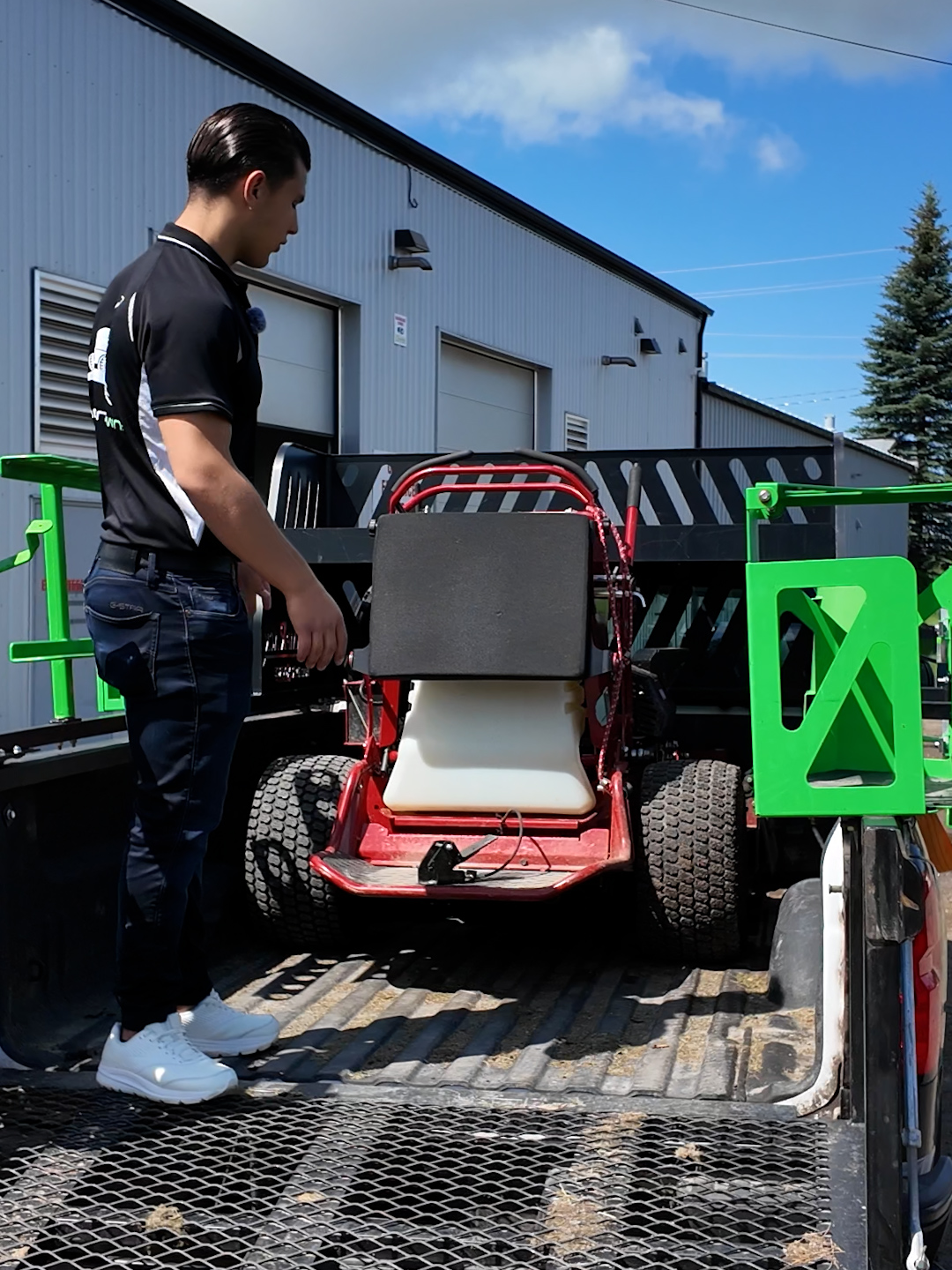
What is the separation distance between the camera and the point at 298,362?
10.4 metres

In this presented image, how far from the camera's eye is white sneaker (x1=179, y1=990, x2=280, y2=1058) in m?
2.71


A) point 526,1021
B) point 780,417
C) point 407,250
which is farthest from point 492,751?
point 780,417

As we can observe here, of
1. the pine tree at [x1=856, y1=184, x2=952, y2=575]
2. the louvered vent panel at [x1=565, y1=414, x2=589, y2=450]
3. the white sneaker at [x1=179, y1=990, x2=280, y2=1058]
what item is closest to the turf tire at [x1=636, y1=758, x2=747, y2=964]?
the white sneaker at [x1=179, y1=990, x2=280, y2=1058]

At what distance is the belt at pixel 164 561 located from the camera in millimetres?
2475

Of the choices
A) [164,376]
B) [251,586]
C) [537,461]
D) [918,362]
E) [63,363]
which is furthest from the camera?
[918,362]

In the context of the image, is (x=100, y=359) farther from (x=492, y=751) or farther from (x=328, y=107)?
(x=328, y=107)

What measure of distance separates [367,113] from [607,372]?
5925 millimetres

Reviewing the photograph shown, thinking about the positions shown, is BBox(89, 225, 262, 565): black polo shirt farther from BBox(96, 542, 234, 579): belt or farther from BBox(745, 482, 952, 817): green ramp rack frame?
BBox(745, 482, 952, 817): green ramp rack frame

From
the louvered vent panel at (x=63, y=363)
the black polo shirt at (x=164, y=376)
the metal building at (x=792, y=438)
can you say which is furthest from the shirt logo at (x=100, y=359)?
the metal building at (x=792, y=438)

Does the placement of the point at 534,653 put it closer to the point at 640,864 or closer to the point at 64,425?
the point at 640,864

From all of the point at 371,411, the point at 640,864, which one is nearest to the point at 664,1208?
the point at 640,864

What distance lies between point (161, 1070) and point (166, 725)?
2.00 ft

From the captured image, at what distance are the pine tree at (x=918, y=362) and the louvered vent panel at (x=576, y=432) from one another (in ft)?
73.1

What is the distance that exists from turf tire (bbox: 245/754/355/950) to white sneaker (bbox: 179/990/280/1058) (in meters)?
0.86
